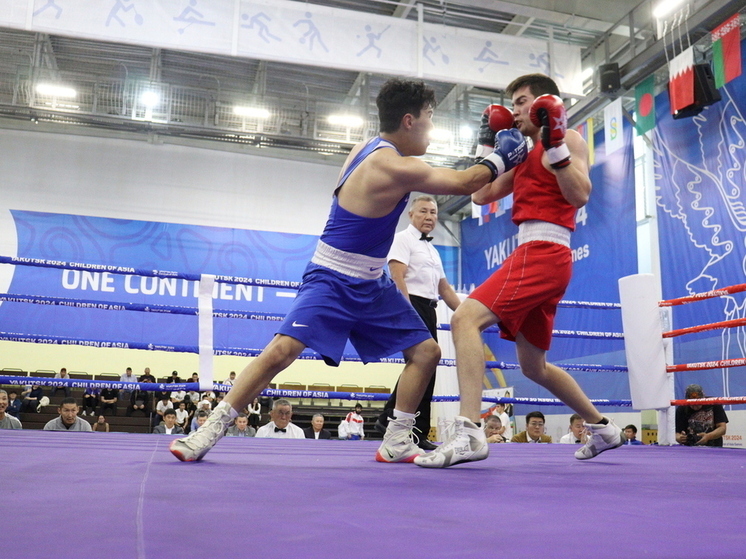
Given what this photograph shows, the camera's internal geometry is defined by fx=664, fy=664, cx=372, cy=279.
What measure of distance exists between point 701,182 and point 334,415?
23.5 feet

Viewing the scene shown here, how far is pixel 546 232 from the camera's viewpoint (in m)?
2.32

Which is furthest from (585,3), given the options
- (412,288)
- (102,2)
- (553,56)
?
(412,288)

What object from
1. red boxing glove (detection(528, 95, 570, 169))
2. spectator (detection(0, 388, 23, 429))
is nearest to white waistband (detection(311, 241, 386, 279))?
red boxing glove (detection(528, 95, 570, 169))

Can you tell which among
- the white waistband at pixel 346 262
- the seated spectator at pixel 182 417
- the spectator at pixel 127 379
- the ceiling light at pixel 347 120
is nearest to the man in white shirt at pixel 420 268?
the white waistband at pixel 346 262

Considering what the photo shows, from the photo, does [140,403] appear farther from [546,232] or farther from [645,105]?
[546,232]

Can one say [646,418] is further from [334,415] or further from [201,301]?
[201,301]

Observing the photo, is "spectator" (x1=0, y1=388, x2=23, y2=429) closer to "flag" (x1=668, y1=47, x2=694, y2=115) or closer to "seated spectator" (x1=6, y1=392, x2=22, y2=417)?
"seated spectator" (x1=6, y1=392, x2=22, y2=417)

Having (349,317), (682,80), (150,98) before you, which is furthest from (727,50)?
(150,98)

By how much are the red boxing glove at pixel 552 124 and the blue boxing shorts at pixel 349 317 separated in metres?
0.70

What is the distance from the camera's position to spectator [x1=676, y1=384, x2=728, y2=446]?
15.3 feet

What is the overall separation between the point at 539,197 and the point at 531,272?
0.29m

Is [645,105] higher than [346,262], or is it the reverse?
[645,105]

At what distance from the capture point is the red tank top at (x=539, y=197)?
234cm

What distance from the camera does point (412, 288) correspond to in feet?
11.0
